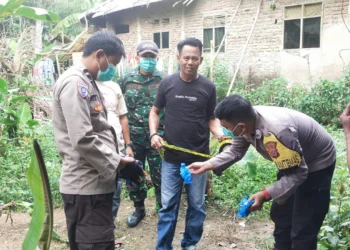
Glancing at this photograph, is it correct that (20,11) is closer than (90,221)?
No

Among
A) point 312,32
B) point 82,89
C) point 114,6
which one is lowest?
point 82,89

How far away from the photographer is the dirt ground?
3439mm

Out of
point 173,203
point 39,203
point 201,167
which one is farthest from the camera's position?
point 173,203

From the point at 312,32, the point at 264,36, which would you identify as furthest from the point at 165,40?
the point at 312,32

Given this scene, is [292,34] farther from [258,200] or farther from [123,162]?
[123,162]

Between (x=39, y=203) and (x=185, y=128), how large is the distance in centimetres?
199

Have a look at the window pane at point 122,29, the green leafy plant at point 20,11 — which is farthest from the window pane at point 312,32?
the window pane at point 122,29

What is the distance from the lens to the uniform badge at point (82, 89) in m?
1.98

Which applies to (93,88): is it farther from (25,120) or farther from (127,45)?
(127,45)

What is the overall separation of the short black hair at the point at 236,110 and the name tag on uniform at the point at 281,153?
18 cm

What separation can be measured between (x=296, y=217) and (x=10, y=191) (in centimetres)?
342

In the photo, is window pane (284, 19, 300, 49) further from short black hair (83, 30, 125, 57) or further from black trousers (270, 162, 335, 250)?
short black hair (83, 30, 125, 57)

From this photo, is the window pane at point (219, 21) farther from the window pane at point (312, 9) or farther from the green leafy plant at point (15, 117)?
the green leafy plant at point (15, 117)

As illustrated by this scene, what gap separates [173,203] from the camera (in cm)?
298
